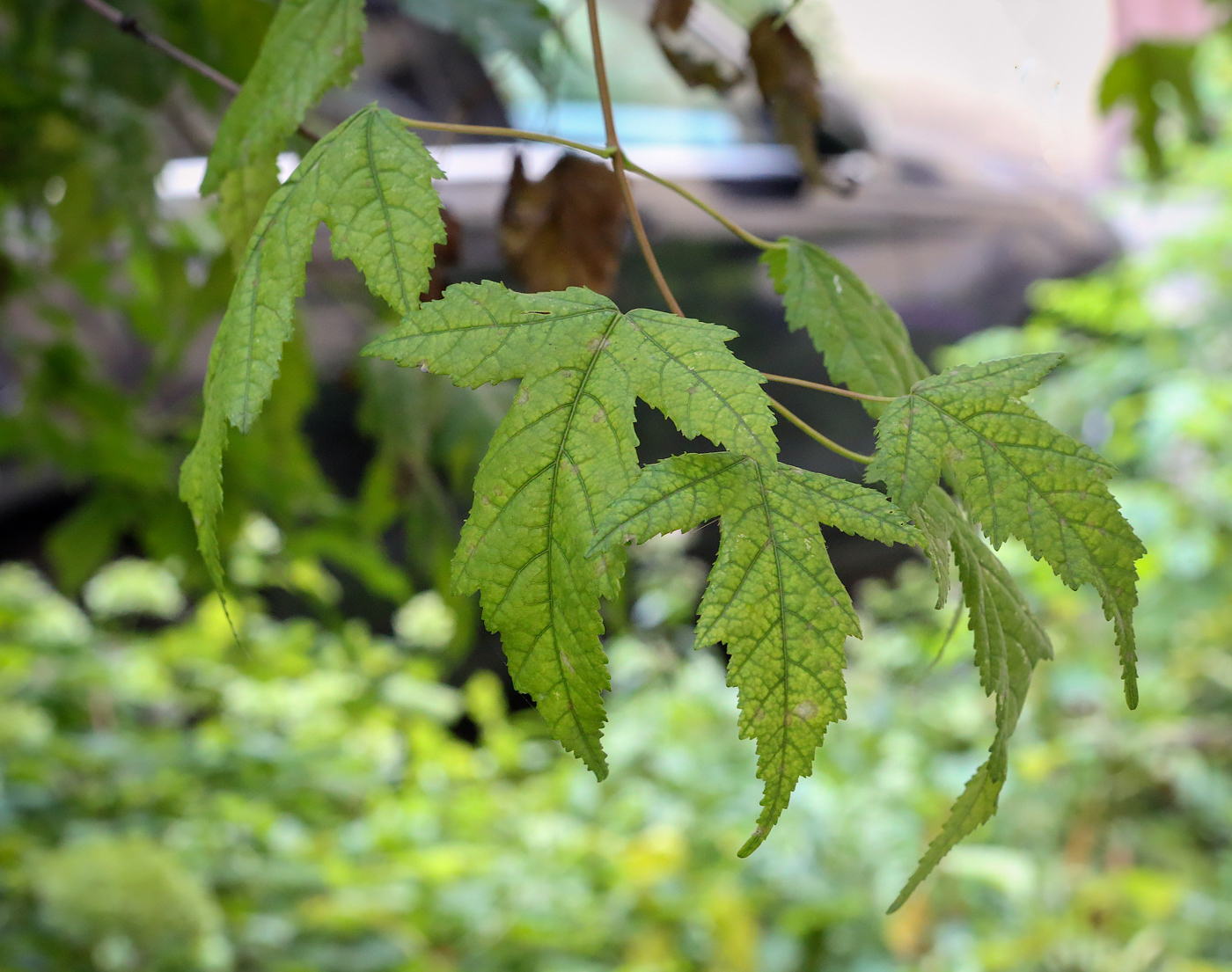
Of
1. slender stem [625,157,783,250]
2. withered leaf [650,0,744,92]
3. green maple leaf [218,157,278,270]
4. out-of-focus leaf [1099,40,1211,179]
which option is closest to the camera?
slender stem [625,157,783,250]

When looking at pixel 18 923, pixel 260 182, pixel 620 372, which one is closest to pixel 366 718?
pixel 18 923

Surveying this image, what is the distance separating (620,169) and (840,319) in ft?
0.40

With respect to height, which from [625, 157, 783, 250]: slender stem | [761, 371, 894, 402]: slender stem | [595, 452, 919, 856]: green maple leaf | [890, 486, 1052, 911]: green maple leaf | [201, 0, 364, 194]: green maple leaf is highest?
[201, 0, 364, 194]: green maple leaf

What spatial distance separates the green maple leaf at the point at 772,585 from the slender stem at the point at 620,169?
3.5 inches

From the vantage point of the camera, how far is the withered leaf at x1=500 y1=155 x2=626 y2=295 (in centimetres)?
86

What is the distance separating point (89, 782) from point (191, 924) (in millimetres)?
575

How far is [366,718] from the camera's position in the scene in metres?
2.57

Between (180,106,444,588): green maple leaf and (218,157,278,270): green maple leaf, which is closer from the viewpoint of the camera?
(180,106,444,588): green maple leaf

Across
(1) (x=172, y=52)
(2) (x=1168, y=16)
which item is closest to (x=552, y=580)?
(1) (x=172, y=52)

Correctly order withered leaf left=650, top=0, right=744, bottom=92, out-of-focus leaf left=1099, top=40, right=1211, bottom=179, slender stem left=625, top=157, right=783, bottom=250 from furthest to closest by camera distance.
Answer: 1. out-of-focus leaf left=1099, top=40, right=1211, bottom=179
2. withered leaf left=650, top=0, right=744, bottom=92
3. slender stem left=625, top=157, right=783, bottom=250

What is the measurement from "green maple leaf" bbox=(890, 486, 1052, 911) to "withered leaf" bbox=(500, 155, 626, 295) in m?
0.49

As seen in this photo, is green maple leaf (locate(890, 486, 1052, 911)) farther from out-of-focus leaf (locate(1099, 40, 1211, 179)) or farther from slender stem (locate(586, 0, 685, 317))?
out-of-focus leaf (locate(1099, 40, 1211, 179))

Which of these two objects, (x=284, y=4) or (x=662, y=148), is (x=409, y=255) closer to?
(x=284, y=4)

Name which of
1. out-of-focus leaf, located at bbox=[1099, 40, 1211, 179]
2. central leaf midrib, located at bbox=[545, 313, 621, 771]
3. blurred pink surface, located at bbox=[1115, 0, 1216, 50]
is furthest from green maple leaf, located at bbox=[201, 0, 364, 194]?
blurred pink surface, located at bbox=[1115, 0, 1216, 50]
